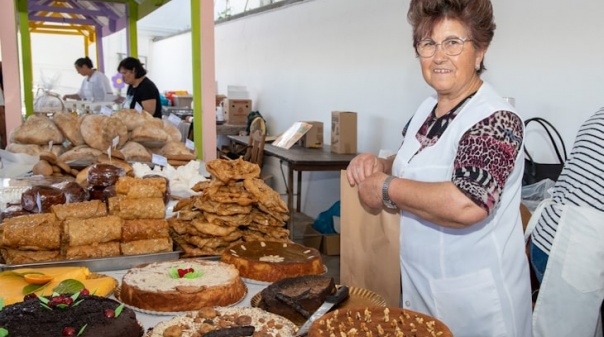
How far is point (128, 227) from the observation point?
6.10 ft

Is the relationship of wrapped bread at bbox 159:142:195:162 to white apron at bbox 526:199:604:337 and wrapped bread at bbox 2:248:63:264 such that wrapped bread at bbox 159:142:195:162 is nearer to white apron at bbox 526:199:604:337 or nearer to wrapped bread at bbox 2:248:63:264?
wrapped bread at bbox 2:248:63:264

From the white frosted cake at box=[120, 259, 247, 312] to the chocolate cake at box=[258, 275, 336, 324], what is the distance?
113 mm

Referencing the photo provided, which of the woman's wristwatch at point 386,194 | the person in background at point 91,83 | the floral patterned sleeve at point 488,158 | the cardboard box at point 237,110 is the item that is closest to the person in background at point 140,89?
the cardboard box at point 237,110

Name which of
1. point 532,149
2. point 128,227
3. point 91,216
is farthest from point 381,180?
point 532,149

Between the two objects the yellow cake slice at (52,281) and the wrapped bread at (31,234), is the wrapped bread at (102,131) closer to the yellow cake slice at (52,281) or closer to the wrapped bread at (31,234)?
the wrapped bread at (31,234)

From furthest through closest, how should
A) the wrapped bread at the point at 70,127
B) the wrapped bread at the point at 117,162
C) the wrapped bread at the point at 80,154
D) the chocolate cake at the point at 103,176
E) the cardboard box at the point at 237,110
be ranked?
the cardboard box at the point at 237,110 → the wrapped bread at the point at 70,127 → the wrapped bread at the point at 80,154 → the wrapped bread at the point at 117,162 → the chocolate cake at the point at 103,176

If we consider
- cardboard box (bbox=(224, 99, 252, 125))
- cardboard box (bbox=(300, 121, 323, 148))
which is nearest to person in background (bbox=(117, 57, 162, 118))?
cardboard box (bbox=(300, 121, 323, 148))

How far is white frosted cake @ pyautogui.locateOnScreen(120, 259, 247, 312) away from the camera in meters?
1.41

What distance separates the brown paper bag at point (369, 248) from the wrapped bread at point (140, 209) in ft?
2.18

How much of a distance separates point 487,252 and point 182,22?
1060cm

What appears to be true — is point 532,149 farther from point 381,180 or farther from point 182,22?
point 182,22

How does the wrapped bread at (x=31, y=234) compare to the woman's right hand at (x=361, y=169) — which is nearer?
the woman's right hand at (x=361, y=169)

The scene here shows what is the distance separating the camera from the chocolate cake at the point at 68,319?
1.16 meters

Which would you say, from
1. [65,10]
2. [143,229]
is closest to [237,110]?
[65,10]
